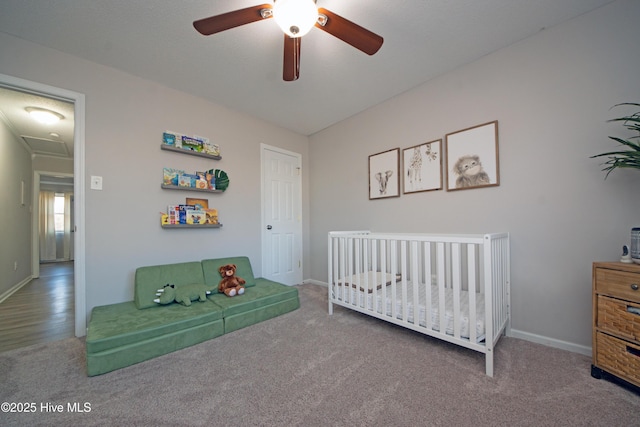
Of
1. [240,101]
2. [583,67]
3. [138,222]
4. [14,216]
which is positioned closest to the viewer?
[583,67]

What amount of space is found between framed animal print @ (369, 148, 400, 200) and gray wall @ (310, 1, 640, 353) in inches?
16.6

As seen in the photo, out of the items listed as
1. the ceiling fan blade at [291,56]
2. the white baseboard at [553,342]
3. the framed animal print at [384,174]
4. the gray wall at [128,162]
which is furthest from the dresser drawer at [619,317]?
the gray wall at [128,162]

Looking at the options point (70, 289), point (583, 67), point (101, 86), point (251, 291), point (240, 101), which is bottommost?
point (70, 289)

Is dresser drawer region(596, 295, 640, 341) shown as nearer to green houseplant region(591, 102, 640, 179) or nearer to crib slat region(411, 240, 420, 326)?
green houseplant region(591, 102, 640, 179)

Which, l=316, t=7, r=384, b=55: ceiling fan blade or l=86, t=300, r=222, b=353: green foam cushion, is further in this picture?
l=86, t=300, r=222, b=353: green foam cushion

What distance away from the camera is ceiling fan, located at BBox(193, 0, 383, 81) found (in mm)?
1324

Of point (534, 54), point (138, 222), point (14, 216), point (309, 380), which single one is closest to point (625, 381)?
point (309, 380)

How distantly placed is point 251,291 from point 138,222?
1.35 m

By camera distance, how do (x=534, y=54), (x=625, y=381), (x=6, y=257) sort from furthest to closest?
1. (x=6, y=257)
2. (x=534, y=54)
3. (x=625, y=381)

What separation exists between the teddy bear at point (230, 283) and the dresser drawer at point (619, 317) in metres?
2.73

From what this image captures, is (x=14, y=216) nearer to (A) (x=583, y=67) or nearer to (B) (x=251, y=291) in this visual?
(B) (x=251, y=291)

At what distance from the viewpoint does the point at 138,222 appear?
2.40m

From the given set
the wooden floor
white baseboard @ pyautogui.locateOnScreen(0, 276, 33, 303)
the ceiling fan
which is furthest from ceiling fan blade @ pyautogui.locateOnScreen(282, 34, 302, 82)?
white baseboard @ pyautogui.locateOnScreen(0, 276, 33, 303)

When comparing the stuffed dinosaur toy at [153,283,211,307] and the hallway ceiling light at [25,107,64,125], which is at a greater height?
the hallway ceiling light at [25,107,64,125]
